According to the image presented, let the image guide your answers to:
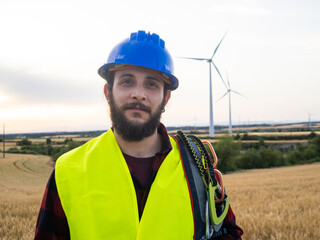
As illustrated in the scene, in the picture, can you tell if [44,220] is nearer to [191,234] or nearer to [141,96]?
[191,234]

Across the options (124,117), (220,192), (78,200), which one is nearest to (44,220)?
(78,200)

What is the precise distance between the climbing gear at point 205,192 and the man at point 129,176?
7cm

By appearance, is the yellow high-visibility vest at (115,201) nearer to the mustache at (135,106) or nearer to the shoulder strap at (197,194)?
the shoulder strap at (197,194)

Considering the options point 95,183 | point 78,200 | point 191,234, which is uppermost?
point 95,183

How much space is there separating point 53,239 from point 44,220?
0.16 metres

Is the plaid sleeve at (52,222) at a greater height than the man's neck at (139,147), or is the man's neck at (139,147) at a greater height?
the man's neck at (139,147)

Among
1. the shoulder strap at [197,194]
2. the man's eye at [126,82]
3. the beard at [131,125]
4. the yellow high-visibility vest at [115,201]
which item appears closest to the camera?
the yellow high-visibility vest at [115,201]

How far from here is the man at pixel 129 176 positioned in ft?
5.76

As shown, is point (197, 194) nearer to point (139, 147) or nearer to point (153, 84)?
point (139, 147)

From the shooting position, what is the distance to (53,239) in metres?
1.82

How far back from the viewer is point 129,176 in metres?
1.91

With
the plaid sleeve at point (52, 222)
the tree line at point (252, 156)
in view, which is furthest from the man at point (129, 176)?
the tree line at point (252, 156)

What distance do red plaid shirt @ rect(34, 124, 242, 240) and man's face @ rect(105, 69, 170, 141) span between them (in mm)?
274

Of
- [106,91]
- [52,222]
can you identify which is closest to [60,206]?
[52,222]
